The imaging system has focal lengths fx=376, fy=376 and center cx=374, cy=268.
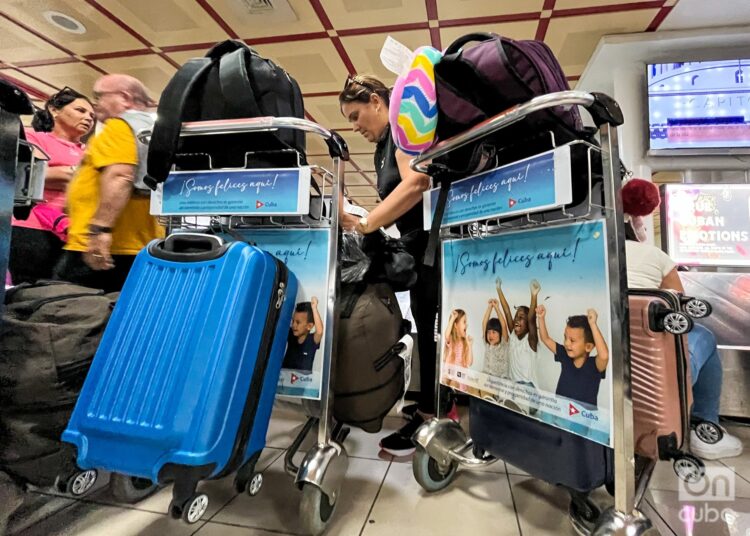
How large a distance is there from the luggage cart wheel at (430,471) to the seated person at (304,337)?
38 cm

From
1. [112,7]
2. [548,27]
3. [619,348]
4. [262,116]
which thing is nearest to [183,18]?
[112,7]

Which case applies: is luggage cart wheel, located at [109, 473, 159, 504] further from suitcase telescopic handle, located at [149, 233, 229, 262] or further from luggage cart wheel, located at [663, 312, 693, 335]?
luggage cart wheel, located at [663, 312, 693, 335]

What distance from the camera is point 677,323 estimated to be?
2.19ft

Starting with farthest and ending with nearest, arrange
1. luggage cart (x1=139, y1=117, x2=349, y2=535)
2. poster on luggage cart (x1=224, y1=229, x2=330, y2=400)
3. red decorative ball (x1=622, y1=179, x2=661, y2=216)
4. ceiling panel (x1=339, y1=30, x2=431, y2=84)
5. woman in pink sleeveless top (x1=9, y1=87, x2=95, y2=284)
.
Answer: ceiling panel (x1=339, y1=30, x2=431, y2=84), red decorative ball (x1=622, y1=179, x2=661, y2=216), woman in pink sleeveless top (x1=9, y1=87, x2=95, y2=284), poster on luggage cart (x1=224, y1=229, x2=330, y2=400), luggage cart (x1=139, y1=117, x2=349, y2=535)

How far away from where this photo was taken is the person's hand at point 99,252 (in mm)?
1020

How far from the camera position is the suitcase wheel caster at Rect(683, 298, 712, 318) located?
69 centimetres

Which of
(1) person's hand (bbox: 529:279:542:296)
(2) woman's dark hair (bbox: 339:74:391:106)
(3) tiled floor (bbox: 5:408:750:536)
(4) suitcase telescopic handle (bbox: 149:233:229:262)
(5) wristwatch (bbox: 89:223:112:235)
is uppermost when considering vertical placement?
(2) woman's dark hair (bbox: 339:74:391:106)

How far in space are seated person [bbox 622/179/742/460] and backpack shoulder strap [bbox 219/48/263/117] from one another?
121 cm

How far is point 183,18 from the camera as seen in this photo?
238 centimetres

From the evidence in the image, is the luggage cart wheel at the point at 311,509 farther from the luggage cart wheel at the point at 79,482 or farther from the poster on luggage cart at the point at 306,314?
the luggage cart wheel at the point at 79,482

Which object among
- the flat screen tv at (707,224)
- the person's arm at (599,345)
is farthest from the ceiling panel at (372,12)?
the person's arm at (599,345)

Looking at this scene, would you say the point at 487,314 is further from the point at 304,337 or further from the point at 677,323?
the point at 304,337

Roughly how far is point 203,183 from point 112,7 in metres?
2.22

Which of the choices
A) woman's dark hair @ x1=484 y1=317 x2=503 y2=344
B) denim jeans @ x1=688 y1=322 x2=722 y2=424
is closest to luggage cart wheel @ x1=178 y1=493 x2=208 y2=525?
woman's dark hair @ x1=484 y1=317 x2=503 y2=344
